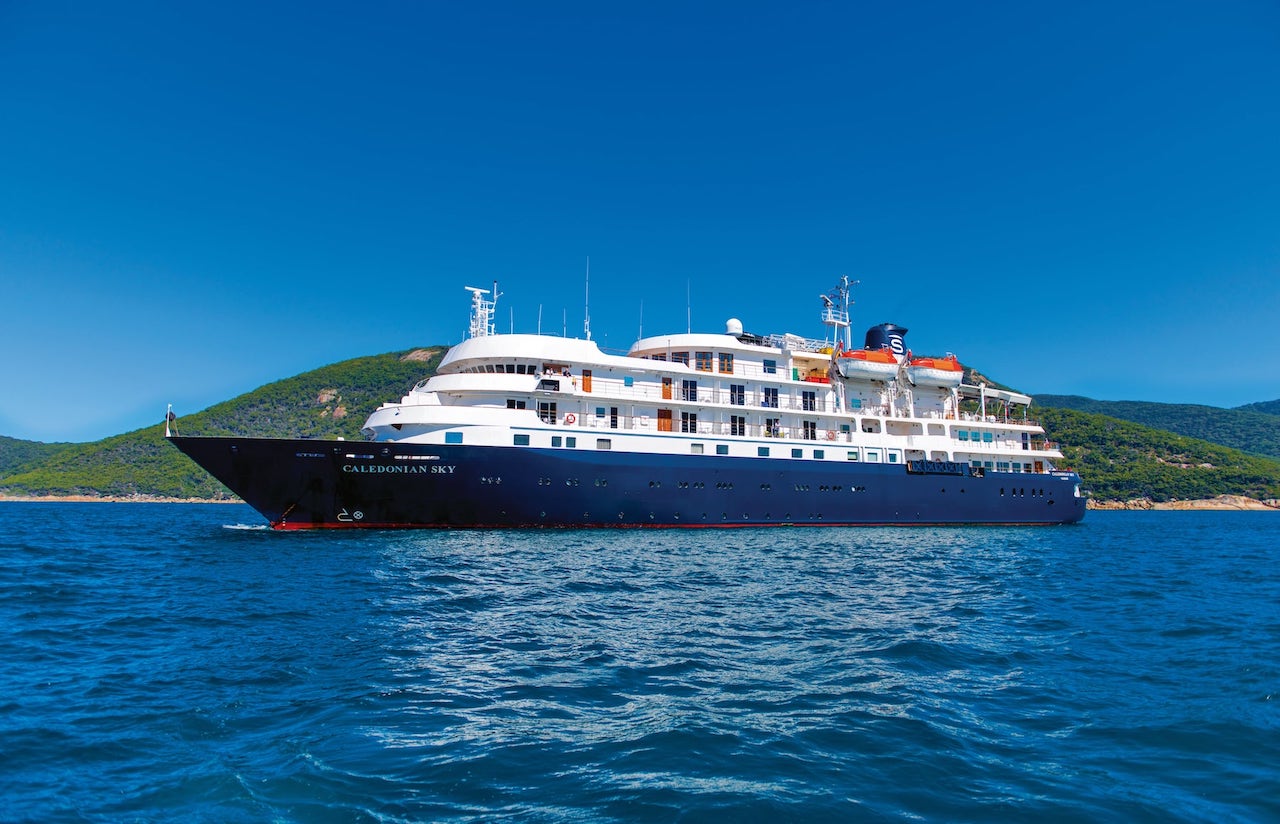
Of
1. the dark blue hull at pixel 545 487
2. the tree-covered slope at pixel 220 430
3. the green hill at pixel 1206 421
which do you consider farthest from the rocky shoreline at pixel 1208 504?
the tree-covered slope at pixel 220 430

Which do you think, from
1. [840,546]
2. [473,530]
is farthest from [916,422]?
[473,530]

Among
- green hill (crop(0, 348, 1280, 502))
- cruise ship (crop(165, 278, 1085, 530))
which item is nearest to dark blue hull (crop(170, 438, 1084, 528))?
cruise ship (crop(165, 278, 1085, 530))

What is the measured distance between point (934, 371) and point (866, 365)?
194 inches

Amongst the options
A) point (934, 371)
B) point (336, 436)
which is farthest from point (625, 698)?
point (336, 436)

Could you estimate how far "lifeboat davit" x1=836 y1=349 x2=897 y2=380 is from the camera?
37.2 metres

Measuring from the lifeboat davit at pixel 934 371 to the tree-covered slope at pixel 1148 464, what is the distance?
72.7 meters

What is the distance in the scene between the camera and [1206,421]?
165375 mm

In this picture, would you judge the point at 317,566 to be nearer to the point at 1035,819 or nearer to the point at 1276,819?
the point at 1035,819

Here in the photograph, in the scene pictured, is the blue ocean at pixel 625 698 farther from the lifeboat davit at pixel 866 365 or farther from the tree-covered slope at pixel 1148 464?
the tree-covered slope at pixel 1148 464

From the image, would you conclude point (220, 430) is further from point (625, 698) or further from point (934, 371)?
point (625, 698)

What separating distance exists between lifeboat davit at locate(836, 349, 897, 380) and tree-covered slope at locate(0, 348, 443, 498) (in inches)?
3267

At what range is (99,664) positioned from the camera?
28.7 feet

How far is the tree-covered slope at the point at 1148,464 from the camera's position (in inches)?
3706

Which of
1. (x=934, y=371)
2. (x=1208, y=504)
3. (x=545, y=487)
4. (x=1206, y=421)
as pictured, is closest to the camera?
(x=545, y=487)
